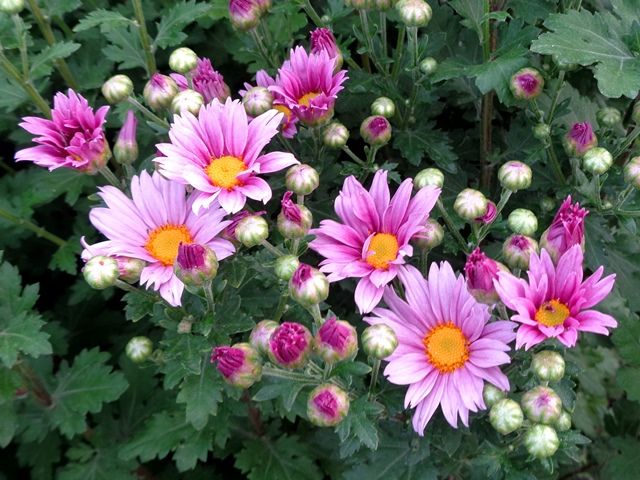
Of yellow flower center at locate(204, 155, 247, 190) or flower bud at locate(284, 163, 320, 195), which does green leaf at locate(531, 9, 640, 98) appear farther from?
yellow flower center at locate(204, 155, 247, 190)

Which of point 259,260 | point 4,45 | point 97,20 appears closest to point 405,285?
point 259,260

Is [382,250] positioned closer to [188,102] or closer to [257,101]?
[257,101]

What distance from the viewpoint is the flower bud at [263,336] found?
71.7 inches

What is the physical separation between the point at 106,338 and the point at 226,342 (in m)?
1.67

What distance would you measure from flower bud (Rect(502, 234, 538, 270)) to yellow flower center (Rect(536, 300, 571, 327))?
0.11 m

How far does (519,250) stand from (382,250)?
1.22 ft

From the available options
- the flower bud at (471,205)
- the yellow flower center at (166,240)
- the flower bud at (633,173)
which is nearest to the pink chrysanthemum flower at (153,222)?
the yellow flower center at (166,240)

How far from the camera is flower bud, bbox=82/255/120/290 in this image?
1883 mm

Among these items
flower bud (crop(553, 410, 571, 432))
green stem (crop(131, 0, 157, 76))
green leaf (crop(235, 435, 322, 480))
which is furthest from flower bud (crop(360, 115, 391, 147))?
green leaf (crop(235, 435, 322, 480))

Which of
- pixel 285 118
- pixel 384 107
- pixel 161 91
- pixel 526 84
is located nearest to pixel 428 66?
pixel 384 107

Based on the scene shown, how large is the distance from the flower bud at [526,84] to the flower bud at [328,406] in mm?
1048

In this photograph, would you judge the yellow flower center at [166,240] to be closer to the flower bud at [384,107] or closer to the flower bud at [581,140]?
the flower bud at [384,107]

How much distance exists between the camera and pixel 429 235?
197 cm

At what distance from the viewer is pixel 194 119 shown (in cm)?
203
